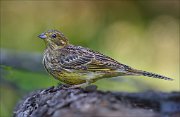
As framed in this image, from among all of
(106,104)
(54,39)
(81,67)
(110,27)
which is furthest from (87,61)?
(110,27)

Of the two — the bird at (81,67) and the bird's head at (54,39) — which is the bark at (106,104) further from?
the bird's head at (54,39)

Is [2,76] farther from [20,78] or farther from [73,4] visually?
[73,4]

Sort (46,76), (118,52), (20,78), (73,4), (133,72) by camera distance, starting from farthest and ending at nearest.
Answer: (73,4)
(118,52)
(46,76)
(20,78)
(133,72)

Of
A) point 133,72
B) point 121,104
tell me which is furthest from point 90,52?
point 121,104

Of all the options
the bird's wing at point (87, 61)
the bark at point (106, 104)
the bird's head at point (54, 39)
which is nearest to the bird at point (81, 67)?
the bird's wing at point (87, 61)

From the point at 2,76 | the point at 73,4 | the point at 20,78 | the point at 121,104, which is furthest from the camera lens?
the point at 73,4

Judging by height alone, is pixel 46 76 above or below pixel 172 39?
below

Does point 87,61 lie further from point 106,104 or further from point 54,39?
point 106,104
